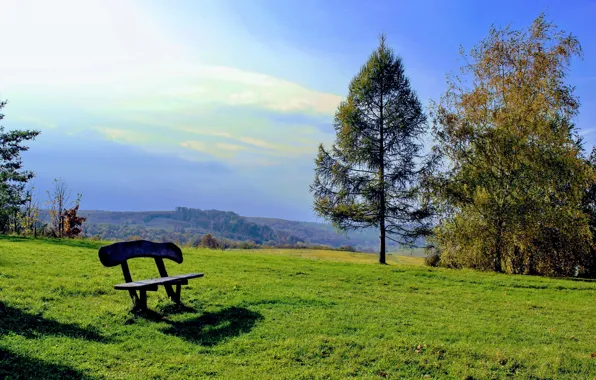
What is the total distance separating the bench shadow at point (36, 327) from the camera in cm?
569

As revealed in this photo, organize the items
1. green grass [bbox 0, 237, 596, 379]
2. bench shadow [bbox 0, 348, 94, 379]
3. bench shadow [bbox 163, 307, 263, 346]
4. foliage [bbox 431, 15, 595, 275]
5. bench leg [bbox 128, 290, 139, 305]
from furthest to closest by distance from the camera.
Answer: foliage [bbox 431, 15, 595, 275], bench leg [bbox 128, 290, 139, 305], bench shadow [bbox 163, 307, 263, 346], green grass [bbox 0, 237, 596, 379], bench shadow [bbox 0, 348, 94, 379]

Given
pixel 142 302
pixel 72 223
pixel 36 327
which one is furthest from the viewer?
pixel 72 223

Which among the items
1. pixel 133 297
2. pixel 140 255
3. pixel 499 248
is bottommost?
pixel 133 297

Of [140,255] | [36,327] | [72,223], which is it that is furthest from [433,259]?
[36,327]

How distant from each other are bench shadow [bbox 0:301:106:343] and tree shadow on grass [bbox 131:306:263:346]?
1.05 m

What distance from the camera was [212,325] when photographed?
679cm

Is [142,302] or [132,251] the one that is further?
[132,251]

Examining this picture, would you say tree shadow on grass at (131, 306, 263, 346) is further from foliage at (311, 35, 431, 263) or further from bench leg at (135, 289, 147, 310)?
foliage at (311, 35, 431, 263)

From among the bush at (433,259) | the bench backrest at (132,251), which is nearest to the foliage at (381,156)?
the bush at (433,259)

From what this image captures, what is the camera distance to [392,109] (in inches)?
829

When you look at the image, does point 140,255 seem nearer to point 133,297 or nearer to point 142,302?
point 133,297

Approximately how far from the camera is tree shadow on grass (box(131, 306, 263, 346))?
621 centimetres

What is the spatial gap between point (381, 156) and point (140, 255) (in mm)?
15088

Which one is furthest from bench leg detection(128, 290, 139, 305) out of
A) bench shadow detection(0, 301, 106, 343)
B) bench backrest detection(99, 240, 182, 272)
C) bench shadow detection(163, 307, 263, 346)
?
bench shadow detection(0, 301, 106, 343)
